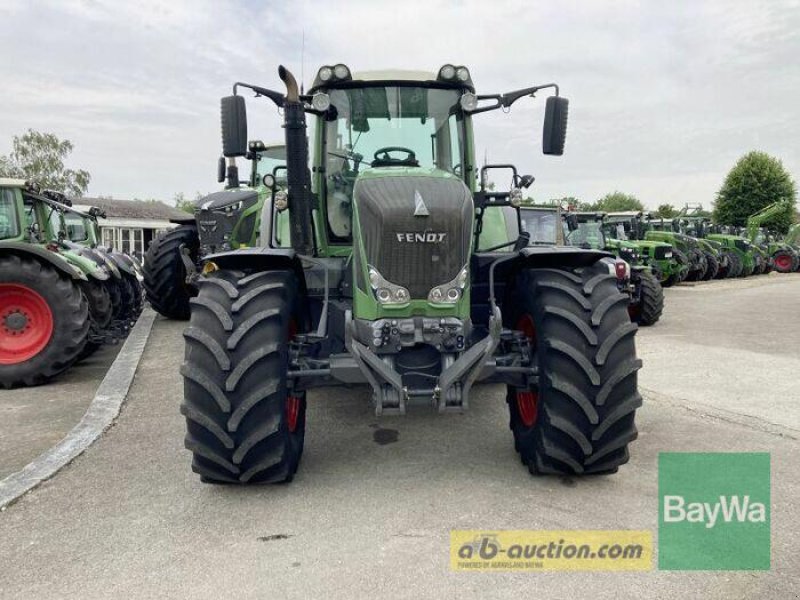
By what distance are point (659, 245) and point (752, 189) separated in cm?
3420

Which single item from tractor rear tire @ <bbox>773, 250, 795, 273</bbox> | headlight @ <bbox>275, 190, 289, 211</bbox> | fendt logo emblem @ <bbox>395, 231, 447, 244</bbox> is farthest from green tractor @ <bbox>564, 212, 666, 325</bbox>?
tractor rear tire @ <bbox>773, 250, 795, 273</bbox>

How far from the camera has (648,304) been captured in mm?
10922

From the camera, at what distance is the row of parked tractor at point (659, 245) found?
11078 mm

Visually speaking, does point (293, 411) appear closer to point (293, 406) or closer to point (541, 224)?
point (293, 406)

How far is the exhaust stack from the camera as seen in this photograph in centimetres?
362

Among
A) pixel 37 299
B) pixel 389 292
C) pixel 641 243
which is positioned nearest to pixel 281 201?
pixel 389 292

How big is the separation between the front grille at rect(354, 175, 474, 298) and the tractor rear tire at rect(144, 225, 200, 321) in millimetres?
7107

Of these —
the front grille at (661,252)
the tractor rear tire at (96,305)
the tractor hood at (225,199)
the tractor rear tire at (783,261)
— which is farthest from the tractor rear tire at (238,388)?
the tractor rear tire at (783,261)

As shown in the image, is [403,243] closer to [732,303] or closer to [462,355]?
[462,355]

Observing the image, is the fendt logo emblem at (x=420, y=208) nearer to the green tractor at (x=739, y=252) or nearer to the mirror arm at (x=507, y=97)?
the mirror arm at (x=507, y=97)

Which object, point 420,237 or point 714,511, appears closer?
point 714,511

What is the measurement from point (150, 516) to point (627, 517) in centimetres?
252

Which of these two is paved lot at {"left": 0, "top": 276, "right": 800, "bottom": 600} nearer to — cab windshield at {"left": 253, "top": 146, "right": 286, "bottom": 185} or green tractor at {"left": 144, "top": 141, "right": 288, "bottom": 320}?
green tractor at {"left": 144, "top": 141, "right": 288, "bottom": 320}

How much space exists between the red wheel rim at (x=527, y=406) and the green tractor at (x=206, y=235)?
5.52 m
